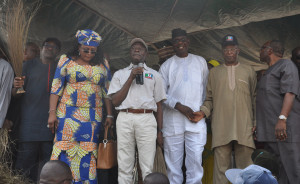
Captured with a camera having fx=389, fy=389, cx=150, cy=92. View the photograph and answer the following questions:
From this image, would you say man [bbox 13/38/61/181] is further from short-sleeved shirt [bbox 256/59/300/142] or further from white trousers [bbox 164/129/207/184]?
short-sleeved shirt [bbox 256/59/300/142]

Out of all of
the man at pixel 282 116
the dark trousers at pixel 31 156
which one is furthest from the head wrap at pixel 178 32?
the dark trousers at pixel 31 156

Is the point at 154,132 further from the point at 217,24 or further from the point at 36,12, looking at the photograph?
the point at 36,12

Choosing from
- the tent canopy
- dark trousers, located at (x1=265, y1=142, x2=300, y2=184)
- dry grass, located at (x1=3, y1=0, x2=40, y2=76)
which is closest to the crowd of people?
dark trousers, located at (x1=265, y1=142, x2=300, y2=184)

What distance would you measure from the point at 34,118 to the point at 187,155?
193 cm

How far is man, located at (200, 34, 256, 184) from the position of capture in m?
4.64

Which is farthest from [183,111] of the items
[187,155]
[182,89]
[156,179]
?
[156,179]

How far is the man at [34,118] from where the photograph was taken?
471 cm

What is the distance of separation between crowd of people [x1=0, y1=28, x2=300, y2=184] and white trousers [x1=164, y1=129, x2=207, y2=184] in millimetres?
12

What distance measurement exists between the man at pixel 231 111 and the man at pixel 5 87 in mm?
2404

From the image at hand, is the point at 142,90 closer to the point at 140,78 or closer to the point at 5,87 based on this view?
the point at 140,78

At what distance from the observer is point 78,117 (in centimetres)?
452

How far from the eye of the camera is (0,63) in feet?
16.0

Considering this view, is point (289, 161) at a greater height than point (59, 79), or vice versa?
point (59, 79)

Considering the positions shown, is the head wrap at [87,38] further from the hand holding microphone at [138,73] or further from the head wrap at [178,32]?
the head wrap at [178,32]
